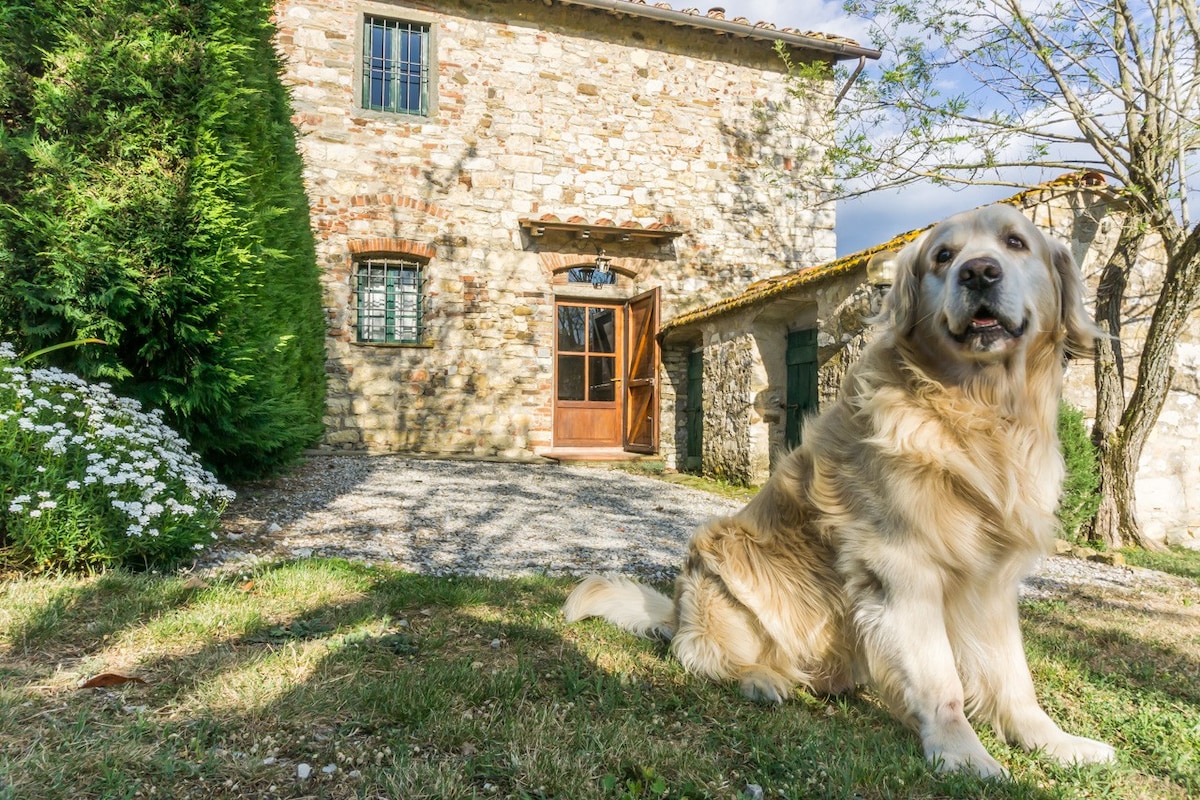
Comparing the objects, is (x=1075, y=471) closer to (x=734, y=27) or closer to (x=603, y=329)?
(x=603, y=329)

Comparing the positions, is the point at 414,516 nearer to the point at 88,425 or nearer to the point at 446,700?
the point at 88,425

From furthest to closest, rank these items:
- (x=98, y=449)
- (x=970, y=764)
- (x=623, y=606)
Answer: (x=98, y=449)
(x=623, y=606)
(x=970, y=764)

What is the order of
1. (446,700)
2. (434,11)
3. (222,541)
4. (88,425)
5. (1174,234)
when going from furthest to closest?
(434,11) → (1174,234) → (222,541) → (88,425) → (446,700)

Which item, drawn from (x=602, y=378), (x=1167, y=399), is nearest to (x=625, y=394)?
(x=602, y=378)

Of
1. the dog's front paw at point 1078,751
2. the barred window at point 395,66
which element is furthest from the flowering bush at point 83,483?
the barred window at point 395,66

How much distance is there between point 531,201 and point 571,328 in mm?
2059

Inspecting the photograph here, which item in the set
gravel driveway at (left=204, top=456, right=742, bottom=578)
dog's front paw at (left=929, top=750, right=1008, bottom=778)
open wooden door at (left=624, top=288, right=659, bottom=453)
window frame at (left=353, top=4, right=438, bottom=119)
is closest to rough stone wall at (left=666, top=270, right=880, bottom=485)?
gravel driveway at (left=204, top=456, right=742, bottom=578)

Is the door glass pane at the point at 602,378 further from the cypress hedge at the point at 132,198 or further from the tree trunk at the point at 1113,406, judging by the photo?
the cypress hedge at the point at 132,198

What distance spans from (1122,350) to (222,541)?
24.4 ft

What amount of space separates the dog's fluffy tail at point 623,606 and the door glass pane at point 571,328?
8314 millimetres

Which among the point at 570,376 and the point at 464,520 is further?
the point at 570,376

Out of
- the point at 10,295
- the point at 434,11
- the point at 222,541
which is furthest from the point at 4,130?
the point at 434,11

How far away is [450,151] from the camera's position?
1030cm

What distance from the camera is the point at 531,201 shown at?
1059cm
